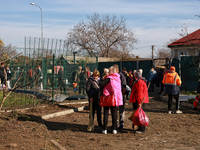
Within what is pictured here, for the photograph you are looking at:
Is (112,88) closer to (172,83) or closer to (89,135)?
(89,135)

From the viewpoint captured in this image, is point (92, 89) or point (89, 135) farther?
point (92, 89)

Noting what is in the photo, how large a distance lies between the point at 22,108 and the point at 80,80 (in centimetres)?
430

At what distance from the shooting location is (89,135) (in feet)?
25.5

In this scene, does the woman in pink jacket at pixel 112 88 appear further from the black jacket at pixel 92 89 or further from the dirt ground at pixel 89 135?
the black jacket at pixel 92 89

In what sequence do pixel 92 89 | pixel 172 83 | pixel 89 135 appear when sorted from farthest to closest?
pixel 172 83 < pixel 92 89 < pixel 89 135

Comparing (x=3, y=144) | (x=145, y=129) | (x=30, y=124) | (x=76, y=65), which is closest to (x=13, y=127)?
(x=30, y=124)

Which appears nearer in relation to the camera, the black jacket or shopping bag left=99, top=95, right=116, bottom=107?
shopping bag left=99, top=95, right=116, bottom=107

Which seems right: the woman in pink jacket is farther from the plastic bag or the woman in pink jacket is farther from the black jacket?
the black jacket

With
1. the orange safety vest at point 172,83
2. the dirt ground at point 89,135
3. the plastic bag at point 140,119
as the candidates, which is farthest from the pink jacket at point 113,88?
the orange safety vest at point 172,83

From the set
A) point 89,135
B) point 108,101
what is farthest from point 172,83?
point 89,135

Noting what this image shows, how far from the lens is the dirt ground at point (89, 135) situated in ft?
21.0

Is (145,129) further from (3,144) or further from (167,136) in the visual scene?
(3,144)

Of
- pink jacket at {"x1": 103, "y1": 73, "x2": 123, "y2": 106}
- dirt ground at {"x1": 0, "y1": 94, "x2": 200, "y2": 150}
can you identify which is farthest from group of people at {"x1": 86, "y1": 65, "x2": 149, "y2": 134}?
dirt ground at {"x1": 0, "y1": 94, "x2": 200, "y2": 150}

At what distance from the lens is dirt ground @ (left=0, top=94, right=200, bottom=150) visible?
6414 mm
